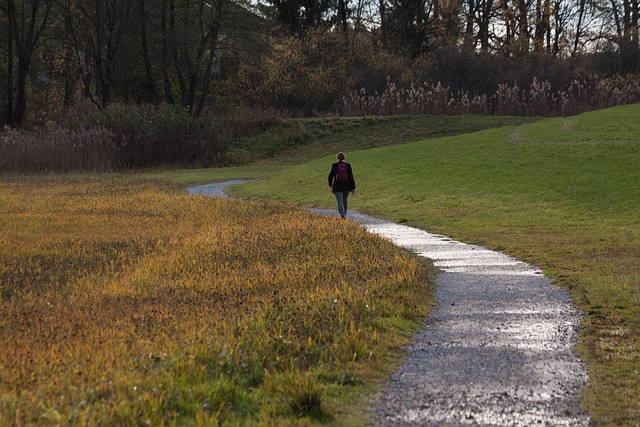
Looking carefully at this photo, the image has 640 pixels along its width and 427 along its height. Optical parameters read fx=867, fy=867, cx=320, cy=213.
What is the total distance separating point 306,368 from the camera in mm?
7039

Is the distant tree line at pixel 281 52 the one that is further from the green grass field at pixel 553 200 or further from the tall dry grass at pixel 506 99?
the green grass field at pixel 553 200

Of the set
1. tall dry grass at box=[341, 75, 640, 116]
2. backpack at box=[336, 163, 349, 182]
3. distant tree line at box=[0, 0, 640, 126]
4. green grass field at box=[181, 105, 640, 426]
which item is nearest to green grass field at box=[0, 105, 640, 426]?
green grass field at box=[181, 105, 640, 426]

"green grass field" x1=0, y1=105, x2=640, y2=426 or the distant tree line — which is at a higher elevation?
the distant tree line

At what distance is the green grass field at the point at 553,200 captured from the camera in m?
8.41

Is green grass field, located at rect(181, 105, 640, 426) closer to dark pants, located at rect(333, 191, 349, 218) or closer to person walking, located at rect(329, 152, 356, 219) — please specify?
dark pants, located at rect(333, 191, 349, 218)

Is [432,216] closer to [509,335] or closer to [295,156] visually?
[509,335]

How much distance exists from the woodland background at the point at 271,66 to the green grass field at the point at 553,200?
29.7 ft

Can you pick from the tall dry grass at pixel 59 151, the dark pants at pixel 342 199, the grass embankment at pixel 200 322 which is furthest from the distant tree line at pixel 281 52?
the grass embankment at pixel 200 322

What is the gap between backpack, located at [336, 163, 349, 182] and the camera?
2003 cm

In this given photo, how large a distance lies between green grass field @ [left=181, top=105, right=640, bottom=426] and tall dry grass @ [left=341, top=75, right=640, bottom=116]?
34.5 feet

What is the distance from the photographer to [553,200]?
2422 cm

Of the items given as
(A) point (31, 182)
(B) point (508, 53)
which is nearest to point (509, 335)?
(A) point (31, 182)

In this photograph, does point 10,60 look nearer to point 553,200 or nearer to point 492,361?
point 553,200

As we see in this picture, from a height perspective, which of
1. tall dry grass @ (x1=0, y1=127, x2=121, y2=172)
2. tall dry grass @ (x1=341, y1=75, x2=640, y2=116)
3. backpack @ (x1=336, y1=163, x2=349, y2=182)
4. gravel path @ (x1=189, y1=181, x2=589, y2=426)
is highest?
tall dry grass @ (x1=341, y1=75, x2=640, y2=116)
